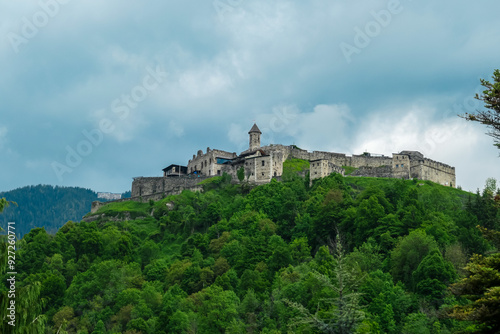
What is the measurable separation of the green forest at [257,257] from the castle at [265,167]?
446 centimetres

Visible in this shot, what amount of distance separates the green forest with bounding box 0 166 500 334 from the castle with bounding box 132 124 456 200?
4461 millimetres

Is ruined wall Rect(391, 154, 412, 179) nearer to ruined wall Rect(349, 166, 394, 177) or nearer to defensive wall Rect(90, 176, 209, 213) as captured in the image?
ruined wall Rect(349, 166, 394, 177)

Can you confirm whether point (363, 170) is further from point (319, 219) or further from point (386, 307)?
point (386, 307)

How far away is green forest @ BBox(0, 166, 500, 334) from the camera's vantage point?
53688mm

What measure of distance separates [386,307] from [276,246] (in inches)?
954

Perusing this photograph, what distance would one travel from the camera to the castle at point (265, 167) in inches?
4181

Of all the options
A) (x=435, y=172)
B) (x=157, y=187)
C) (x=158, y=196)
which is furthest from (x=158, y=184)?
(x=435, y=172)

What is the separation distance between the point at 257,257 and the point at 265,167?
112 ft

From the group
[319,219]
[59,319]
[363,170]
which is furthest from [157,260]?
[363,170]

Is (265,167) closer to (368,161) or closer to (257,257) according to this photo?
(368,161)

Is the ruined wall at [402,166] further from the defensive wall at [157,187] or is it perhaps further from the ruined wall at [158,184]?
the ruined wall at [158,184]

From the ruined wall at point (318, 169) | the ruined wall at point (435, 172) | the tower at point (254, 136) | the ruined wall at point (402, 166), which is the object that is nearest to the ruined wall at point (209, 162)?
the tower at point (254, 136)

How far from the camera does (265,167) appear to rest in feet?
347

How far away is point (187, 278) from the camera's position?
244ft
